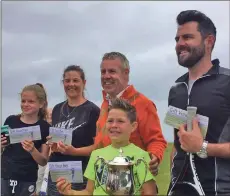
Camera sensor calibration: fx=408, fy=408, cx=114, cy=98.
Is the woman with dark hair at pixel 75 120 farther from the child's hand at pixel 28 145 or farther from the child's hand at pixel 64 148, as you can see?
the child's hand at pixel 28 145

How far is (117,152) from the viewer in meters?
3.02

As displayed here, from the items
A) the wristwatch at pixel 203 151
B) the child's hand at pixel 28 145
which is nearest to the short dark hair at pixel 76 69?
the child's hand at pixel 28 145

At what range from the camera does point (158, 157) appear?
3.12 meters

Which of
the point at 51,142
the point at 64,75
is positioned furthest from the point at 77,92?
the point at 51,142

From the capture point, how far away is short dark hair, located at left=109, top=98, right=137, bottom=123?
3.12 m

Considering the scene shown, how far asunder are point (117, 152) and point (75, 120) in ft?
3.34

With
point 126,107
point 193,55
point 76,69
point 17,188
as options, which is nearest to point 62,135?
point 76,69

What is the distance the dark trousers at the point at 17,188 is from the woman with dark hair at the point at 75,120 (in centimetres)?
53

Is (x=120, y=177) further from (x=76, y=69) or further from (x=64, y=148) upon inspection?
(x=76, y=69)

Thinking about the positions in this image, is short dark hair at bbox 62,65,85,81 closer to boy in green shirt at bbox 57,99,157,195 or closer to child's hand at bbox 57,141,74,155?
child's hand at bbox 57,141,74,155

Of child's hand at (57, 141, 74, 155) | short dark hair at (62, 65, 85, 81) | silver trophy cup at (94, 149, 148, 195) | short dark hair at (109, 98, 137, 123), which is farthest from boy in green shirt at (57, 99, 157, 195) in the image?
short dark hair at (62, 65, 85, 81)

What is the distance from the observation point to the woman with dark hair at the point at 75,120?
3790 mm

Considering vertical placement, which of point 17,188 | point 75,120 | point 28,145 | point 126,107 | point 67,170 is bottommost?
point 17,188

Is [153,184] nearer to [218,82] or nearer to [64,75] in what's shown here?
[218,82]
